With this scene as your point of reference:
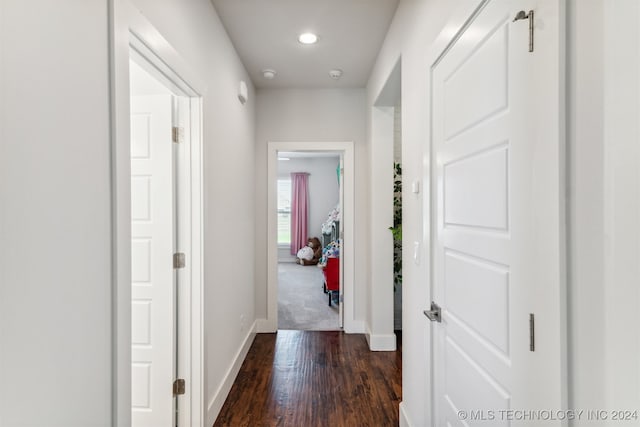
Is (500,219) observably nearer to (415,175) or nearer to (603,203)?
(603,203)

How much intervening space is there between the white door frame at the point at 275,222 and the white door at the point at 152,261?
186 cm

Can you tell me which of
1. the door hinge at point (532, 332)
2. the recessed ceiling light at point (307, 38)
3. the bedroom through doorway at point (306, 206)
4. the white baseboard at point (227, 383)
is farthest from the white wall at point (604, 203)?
the bedroom through doorway at point (306, 206)

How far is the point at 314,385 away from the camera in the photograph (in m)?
2.60

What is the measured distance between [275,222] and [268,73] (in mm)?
1509

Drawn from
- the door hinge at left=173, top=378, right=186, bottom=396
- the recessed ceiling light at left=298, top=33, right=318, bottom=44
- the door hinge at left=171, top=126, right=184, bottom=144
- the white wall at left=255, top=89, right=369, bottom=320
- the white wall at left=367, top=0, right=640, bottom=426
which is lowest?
the door hinge at left=173, top=378, right=186, bottom=396

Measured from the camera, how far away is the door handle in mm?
1509

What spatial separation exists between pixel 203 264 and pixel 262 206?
184 cm

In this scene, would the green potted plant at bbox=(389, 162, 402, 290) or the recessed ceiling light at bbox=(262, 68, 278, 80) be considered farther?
the green potted plant at bbox=(389, 162, 402, 290)

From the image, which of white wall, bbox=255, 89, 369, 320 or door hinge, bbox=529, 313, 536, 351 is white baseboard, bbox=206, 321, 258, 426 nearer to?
white wall, bbox=255, 89, 369, 320

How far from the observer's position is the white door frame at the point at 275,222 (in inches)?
148

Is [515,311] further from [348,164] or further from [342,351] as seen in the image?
[348,164]

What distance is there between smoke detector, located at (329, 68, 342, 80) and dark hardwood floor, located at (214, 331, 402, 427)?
2.62 meters

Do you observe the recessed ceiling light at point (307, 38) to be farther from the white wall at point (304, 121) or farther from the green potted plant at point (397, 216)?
the green potted plant at point (397, 216)

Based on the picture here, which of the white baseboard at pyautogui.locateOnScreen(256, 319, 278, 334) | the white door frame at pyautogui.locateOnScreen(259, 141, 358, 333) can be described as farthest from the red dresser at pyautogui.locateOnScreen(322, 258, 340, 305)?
the white baseboard at pyautogui.locateOnScreen(256, 319, 278, 334)
